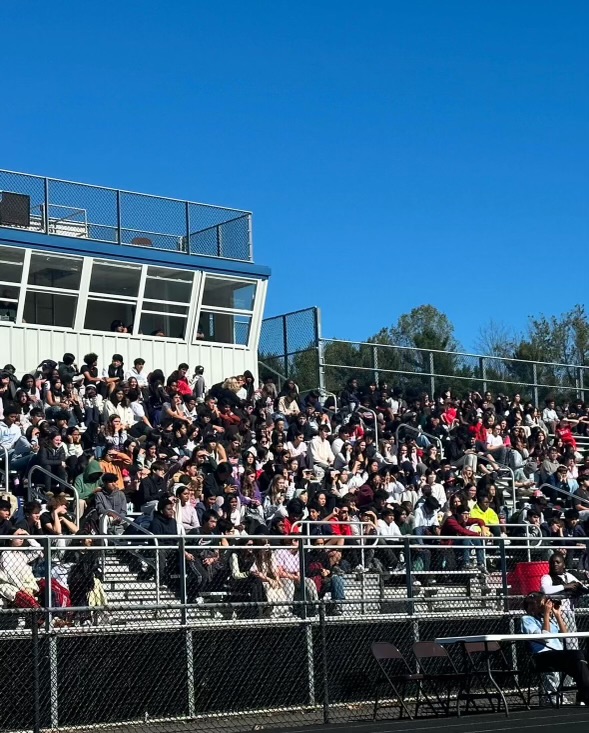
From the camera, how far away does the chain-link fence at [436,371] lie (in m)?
30.0

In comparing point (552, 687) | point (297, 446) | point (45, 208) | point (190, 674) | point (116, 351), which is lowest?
point (552, 687)

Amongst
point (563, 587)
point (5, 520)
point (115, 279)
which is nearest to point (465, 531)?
point (563, 587)

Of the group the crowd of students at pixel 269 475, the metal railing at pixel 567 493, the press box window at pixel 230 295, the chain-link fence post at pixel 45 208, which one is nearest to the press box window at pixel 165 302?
the press box window at pixel 230 295

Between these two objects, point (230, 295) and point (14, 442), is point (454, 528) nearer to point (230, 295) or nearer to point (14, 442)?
point (14, 442)

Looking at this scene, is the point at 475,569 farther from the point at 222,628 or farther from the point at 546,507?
the point at 546,507

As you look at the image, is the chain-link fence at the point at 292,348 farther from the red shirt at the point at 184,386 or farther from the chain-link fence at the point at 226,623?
the chain-link fence at the point at 226,623

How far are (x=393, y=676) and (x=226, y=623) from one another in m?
2.14

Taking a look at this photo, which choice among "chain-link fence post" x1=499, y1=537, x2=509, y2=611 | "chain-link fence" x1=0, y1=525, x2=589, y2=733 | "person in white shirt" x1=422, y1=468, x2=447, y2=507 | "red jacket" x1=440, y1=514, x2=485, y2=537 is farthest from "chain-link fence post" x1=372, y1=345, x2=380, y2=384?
"chain-link fence post" x1=499, y1=537, x2=509, y2=611

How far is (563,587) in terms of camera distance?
1623cm

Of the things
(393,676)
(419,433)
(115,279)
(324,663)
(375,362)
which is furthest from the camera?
(375,362)

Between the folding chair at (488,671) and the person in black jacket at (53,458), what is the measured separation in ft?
20.3

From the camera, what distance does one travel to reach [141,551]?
13.9 m

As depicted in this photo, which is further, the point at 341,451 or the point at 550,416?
the point at 550,416

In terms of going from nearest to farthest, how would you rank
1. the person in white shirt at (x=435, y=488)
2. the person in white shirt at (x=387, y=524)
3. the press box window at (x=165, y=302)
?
1. the person in white shirt at (x=387, y=524)
2. the person in white shirt at (x=435, y=488)
3. the press box window at (x=165, y=302)
